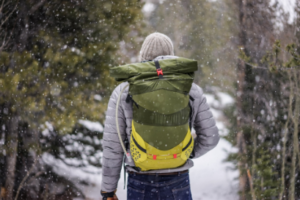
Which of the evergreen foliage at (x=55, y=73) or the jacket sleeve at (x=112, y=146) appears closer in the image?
the jacket sleeve at (x=112, y=146)

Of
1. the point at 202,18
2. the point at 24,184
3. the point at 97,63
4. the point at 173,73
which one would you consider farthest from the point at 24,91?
the point at 202,18

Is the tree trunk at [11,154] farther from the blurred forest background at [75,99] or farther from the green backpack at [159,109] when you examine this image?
the green backpack at [159,109]

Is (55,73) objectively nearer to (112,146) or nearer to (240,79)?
(112,146)

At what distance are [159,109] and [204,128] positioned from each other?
0.40 meters

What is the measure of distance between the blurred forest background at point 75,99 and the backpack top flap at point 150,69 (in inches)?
97.3

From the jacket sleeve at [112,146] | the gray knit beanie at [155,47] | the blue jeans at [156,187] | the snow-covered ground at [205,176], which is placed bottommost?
the snow-covered ground at [205,176]

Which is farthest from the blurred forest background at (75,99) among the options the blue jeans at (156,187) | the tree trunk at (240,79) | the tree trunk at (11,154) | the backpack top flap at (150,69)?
the blue jeans at (156,187)

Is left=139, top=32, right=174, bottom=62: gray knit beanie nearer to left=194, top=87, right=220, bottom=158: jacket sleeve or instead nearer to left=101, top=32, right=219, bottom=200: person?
left=101, top=32, right=219, bottom=200: person

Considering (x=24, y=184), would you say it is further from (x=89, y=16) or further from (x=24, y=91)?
(x=89, y=16)

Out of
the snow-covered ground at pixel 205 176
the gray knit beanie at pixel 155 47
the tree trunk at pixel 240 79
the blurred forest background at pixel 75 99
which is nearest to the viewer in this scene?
the gray knit beanie at pixel 155 47

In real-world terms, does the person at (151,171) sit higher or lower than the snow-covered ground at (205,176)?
higher

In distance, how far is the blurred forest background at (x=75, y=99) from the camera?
3750mm

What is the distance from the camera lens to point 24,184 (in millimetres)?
4031

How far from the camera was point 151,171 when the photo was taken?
4.27 feet
